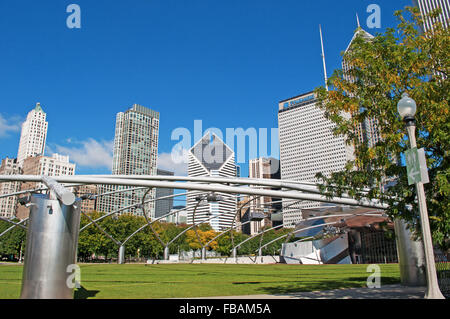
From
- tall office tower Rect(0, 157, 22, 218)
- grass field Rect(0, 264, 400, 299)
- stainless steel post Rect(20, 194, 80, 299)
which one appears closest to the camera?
stainless steel post Rect(20, 194, 80, 299)

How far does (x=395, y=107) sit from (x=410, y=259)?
772 centimetres

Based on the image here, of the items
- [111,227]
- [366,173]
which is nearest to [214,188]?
[366,173]

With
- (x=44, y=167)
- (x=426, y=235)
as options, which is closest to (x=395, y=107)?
(x=426, y=235)

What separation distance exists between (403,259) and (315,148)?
617 ft

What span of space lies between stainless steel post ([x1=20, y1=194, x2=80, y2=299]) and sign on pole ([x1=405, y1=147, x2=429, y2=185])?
28.2ft

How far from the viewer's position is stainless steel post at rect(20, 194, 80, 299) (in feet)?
28.9

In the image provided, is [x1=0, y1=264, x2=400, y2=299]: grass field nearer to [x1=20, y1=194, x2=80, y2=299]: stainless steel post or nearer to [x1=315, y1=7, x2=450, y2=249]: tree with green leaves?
[x1=20, y1=194, x2=80, y2=299]: stainless steel post

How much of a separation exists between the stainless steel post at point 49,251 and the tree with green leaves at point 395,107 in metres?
7.63

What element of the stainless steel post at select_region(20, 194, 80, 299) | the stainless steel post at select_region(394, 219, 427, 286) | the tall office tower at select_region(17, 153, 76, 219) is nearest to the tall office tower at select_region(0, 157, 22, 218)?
the tall office tower at select_region(17, 153, 76, 219)

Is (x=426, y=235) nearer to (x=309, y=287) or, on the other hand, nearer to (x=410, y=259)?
(x=309, y=287)

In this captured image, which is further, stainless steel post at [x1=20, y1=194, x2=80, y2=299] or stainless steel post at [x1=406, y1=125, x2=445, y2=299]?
stainless steel post at [x1=20, y1=194, x2=80, y2=299]

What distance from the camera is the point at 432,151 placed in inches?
423

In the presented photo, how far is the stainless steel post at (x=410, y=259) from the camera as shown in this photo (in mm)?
14719

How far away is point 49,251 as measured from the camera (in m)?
8.95
